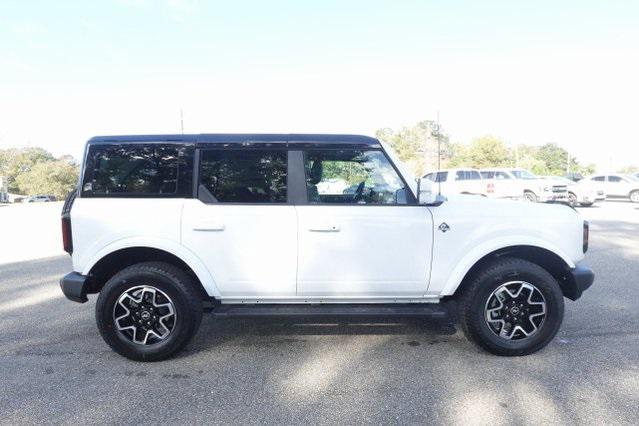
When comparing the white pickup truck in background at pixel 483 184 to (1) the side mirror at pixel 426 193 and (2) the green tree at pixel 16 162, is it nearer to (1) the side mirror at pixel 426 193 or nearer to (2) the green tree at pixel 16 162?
(1) the side mirror at pixel 426 193

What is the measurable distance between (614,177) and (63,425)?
27.1m

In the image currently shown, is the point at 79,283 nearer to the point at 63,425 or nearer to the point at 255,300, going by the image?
the point at 63,425

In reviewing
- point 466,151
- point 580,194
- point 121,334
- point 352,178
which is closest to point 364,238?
point 352,178

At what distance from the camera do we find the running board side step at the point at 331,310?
3436mm

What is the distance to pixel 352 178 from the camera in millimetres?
3631

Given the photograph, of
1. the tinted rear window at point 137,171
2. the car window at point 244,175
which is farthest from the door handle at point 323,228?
the tinted rear window at point 137,171

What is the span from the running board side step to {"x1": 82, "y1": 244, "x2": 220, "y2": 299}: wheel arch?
8.5 inches

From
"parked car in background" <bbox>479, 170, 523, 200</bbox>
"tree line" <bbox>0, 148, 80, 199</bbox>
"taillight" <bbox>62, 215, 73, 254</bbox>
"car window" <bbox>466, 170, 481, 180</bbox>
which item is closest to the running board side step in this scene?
"taillight" <bbox>62, 215, 73, 254</bbox>

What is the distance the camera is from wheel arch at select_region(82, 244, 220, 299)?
3.44m

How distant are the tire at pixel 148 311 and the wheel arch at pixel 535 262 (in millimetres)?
2164

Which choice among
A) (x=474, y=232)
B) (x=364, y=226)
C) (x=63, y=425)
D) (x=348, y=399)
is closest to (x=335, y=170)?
(x=364, y=226)

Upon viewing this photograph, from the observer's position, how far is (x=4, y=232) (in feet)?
43.5

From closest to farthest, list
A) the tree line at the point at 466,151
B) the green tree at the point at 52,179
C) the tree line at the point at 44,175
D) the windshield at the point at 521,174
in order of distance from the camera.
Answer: the windshield at the point at 521,174 < the tree line at the point at 466,151 < the tree line at the point at 44,175 < the green tree at the point at 52,179

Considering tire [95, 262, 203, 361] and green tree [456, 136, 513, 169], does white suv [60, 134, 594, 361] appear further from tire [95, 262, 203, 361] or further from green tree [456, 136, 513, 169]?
green tree [456, 136, 513, 169]
